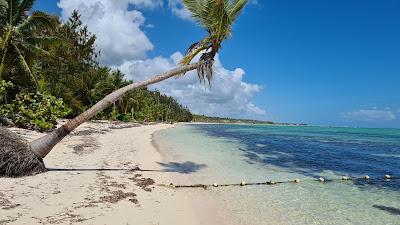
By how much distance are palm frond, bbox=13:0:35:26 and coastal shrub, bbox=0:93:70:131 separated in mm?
4153

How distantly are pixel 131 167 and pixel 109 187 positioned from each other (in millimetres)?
3677

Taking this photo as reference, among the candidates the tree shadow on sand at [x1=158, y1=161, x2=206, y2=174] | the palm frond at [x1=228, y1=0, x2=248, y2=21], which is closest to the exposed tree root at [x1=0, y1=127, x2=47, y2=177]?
the tree shadow on sand at [x1=158, y1=161, x2=206, y2=174]

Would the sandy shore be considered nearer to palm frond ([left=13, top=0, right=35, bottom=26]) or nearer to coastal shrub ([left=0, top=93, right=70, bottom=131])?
coastal shrub ([left=0, top=93, right=70, bottom=131])

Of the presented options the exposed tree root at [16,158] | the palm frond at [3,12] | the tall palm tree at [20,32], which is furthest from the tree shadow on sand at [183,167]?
the palm frond at [3,12]

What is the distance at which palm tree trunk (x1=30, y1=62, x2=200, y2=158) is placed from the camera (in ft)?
30.0

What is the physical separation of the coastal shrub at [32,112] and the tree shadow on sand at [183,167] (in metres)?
9.73

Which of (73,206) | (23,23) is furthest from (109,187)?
(23,23)

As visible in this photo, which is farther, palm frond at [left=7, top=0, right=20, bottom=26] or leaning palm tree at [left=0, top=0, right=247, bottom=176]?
palm frond at [left=7, top=0, right=20, bottom=26]

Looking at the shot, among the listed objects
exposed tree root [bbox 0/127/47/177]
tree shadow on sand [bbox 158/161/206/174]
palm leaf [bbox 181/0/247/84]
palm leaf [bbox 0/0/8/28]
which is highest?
palm leaf [bbox 0/0/8/28]

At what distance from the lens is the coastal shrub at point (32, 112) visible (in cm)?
1997

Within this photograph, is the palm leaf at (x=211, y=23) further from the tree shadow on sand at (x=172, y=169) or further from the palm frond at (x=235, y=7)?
the tree shadow on sand at (x=172, y=169)

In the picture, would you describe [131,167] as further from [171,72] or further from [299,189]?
[299,189]

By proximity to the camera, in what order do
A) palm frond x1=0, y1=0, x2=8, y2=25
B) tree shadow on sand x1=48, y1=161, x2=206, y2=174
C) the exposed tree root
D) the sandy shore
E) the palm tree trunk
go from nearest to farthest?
1. the sandy shore
2. the exposed tree root
3. the palm tree trunk
4. tree shadow on sand x1=48, y1=161, x2=206, y2=174
5. palm frond x1=0, y1=0, x2=8, y2=25

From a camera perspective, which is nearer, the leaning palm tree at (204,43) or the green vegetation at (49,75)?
the leaning palm tree at (204,43)
